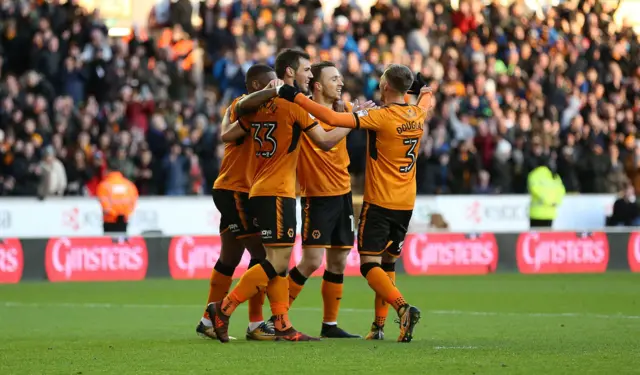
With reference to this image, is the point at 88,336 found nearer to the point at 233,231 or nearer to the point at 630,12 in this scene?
the point at 233,231

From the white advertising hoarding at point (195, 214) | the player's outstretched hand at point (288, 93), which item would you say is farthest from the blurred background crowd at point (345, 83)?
the player's outstretched hand at point (288, 93)

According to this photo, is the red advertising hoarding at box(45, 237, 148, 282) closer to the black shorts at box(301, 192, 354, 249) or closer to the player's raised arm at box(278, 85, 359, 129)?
the black shorts at box(301, 192, 354, 249)

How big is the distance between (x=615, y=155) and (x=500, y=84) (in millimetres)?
3042

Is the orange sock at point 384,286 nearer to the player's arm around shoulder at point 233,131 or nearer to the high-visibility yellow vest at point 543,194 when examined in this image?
the player's arm around shoulder at point 233,131

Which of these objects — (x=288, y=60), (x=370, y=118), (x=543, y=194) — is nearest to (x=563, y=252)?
(x=543, y=194)

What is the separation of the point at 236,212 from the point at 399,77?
1.72m

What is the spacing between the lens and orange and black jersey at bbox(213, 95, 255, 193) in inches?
451

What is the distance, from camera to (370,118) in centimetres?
1109

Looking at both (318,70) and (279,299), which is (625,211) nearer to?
(318,70)

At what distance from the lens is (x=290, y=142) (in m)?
11.0

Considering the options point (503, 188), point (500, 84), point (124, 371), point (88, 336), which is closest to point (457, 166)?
point (503, 188)

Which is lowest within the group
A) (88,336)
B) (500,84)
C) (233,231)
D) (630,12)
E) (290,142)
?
(88,336)

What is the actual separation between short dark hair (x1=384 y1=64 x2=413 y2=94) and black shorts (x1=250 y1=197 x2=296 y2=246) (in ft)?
4.28

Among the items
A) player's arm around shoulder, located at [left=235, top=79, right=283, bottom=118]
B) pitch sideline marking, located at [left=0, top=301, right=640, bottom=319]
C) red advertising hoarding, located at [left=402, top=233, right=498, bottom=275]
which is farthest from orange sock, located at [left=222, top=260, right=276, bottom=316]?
red advertising hoarding, located at [left=402, top=233, right=498, bottom=275]
